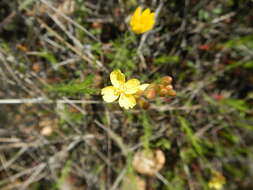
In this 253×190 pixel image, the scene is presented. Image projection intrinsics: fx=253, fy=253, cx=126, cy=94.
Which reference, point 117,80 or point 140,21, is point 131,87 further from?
point 140,21

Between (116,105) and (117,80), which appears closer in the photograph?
(117,80)

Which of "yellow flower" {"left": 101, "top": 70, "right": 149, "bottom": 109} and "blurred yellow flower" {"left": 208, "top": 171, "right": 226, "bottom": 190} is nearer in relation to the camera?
"yellow flower" {"left": 101, "top": 70, "right": 149, "bottom": 109}

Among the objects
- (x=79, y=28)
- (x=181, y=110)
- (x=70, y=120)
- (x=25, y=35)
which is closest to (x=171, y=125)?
(x=181, y=110)

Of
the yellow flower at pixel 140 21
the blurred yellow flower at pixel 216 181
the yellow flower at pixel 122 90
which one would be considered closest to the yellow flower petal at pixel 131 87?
the yellow flower at pixel 122 90

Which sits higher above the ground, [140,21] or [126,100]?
[140,21]

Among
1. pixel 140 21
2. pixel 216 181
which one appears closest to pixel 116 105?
pixel 140 21

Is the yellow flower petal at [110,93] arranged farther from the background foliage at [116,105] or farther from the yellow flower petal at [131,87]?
the background foliage at [116,105]

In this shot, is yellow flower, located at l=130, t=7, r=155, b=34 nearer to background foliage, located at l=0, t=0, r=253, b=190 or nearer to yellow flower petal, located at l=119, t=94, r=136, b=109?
background foliage, located at l=0, t=0, r=253, b=190

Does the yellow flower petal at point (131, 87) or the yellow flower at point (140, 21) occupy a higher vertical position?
the yellow flower at point (140, 21)

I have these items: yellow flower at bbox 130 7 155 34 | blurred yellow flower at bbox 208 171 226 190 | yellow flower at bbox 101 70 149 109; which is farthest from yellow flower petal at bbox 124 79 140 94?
blurred yellow flower at bbox 208 171 226 190
